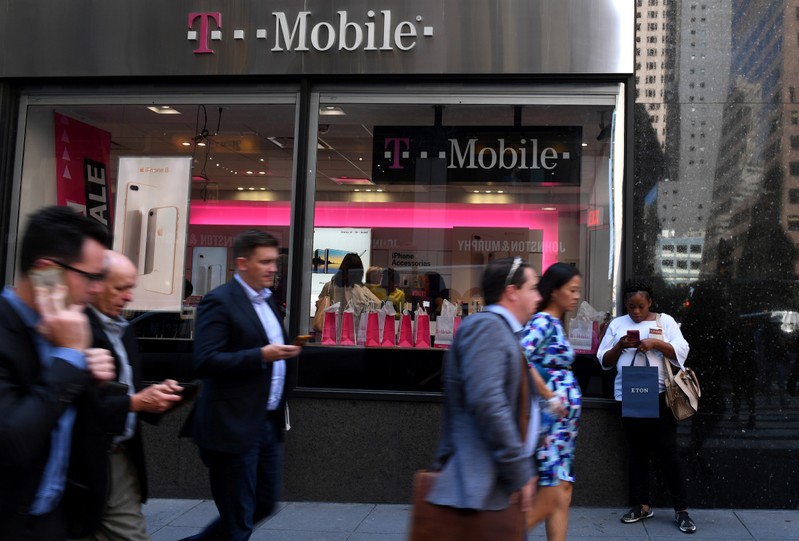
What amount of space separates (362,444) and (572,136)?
315cm

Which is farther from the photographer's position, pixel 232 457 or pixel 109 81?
pixel 109 81

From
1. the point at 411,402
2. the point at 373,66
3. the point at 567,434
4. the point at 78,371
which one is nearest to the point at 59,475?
the point at 78,371

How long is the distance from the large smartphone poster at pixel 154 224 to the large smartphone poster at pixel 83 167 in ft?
0.70

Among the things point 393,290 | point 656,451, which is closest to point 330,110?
point 393,290

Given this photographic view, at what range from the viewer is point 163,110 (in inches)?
292

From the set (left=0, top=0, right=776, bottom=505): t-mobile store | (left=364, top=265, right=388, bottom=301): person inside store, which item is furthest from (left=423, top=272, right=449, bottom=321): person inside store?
(left=364, top=265, right=388, bottom=301): person inside store

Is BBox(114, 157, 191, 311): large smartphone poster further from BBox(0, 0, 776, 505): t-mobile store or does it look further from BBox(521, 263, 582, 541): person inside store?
BBox(521, 263, 582, 541): person inside store

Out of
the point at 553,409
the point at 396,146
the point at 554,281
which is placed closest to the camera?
the point at 553,409

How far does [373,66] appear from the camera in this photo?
22.5ft

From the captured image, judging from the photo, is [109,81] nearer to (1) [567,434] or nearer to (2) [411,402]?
(2) [411,402]

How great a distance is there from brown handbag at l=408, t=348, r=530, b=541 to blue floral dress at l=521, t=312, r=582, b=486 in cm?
123

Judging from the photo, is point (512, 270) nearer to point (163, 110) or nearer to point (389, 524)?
point (389, 524)

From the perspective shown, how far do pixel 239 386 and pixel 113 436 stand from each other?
1.08 metres

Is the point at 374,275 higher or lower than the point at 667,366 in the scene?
higher
